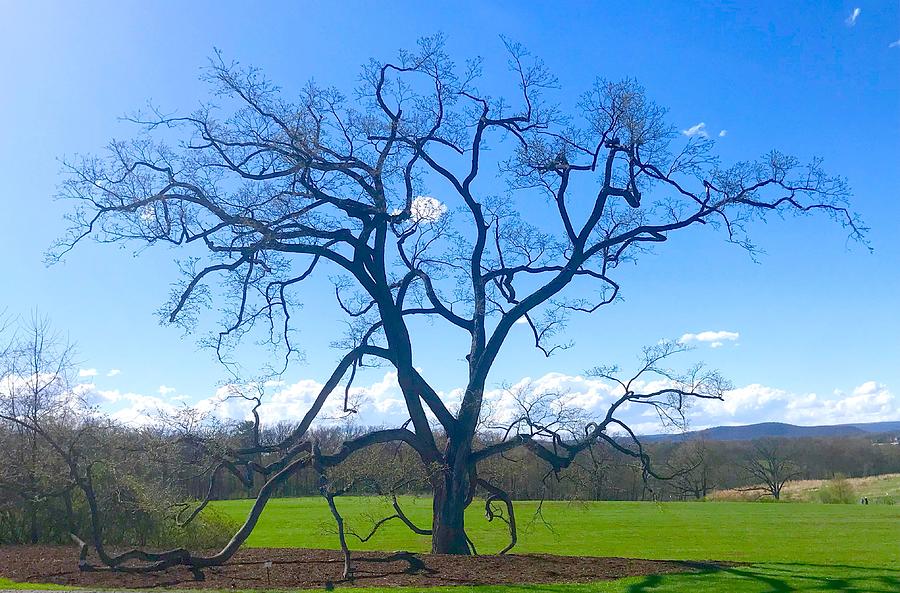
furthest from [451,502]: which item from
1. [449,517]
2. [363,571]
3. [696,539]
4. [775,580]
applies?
[696,539]

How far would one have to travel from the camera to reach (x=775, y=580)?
45.0 ft

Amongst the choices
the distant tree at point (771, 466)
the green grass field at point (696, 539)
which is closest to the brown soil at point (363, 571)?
the green grass field at point (696, 539)

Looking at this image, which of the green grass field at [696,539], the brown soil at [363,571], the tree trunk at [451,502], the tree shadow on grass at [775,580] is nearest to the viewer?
the tree shadow on grass at [775,580]

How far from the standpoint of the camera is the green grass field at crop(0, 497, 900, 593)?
13.2 meters

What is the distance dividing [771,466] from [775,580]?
67232 millimetres

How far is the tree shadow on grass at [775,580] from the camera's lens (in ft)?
41.4

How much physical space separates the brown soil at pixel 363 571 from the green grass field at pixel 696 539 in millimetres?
835

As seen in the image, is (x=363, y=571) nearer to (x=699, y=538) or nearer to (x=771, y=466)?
(x=699, y=538)

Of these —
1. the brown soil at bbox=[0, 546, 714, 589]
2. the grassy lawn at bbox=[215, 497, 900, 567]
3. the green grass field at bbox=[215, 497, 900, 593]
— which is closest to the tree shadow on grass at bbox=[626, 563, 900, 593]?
the green grass field at bbox=[215, 497, 900, 593]

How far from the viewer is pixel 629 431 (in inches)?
675

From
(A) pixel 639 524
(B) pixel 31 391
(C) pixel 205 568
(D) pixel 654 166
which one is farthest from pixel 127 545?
(A) pixel 639 524

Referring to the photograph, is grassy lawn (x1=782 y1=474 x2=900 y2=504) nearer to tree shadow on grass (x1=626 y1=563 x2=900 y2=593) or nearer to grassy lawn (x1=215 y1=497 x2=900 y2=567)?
grassy lawn (x1=215 y1=497 x2=900 y2=567)

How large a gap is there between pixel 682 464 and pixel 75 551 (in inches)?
559

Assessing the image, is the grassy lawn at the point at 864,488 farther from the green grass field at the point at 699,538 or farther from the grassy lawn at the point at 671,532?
the green grass field at the point at 699,538
